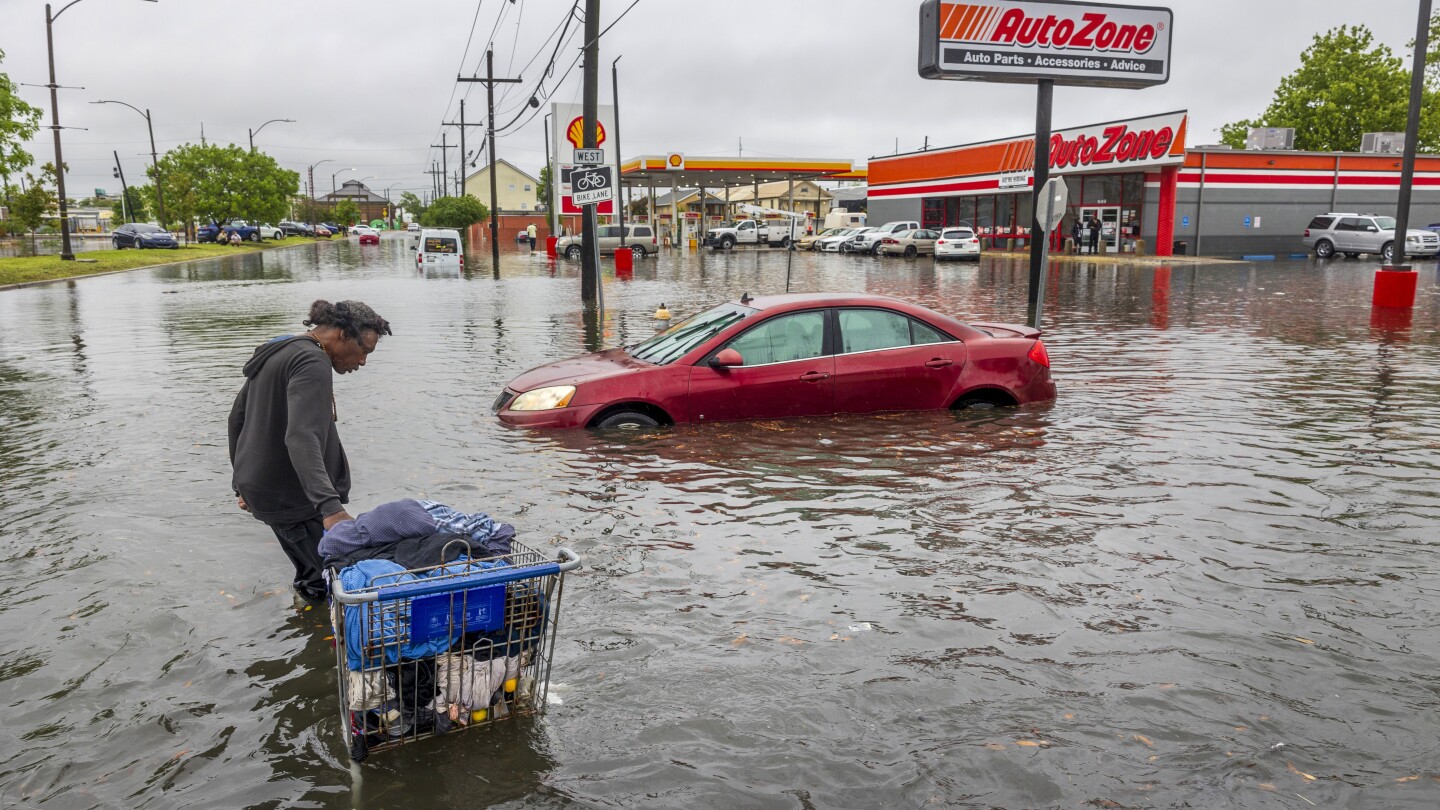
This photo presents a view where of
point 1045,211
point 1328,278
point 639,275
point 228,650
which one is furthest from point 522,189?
point 228,650

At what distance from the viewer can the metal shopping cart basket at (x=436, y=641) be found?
3391mm

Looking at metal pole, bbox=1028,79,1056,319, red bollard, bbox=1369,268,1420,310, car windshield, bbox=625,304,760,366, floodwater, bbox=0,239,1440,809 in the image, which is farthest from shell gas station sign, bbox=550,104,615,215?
car windshield, bbox=625,304,760,366

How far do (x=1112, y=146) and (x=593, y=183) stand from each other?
33860 mm

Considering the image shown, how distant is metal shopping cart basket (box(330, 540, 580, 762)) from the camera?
11.1 ft

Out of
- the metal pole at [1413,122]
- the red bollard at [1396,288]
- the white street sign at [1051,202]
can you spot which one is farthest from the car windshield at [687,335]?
the red bollard at [1396,288]

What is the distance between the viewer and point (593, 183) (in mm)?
16766

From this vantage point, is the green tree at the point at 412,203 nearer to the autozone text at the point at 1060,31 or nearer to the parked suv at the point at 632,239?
the parked suv at the point at 632,239

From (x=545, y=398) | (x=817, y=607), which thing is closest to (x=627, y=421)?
(x=545, y=398)

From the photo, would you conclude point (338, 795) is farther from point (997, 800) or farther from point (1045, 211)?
point (1045, 211)

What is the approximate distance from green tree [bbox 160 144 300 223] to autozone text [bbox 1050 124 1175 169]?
2052 inches

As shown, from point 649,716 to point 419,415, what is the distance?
6.67 m

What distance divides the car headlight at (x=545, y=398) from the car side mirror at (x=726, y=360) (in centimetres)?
120

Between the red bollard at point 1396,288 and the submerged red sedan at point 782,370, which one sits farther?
the red bollard at point 1396,288

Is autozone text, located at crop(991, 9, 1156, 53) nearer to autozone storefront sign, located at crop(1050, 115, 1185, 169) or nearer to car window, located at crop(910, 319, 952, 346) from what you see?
car window, located at crop(910, 319, 952, 346)
